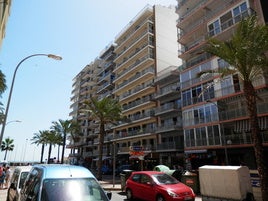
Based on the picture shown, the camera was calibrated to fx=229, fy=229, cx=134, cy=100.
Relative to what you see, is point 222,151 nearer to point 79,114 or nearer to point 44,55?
point 44,55

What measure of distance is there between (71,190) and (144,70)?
40445mm

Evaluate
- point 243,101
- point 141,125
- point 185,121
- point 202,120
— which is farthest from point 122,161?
point 243,101

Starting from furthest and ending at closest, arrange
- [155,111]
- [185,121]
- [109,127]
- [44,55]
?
[109,127] < [155,111] < [185,121] < [44,55]

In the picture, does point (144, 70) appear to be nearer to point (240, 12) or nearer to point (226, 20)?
point (226, 20)

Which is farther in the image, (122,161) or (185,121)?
(122,161)

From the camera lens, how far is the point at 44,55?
523 inches

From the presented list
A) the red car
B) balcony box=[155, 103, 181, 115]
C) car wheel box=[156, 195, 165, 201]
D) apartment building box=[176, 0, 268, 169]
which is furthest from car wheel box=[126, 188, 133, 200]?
balcony box=[155, 103, 181, 115]

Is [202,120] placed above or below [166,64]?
below

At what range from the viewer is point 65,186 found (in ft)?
17.9

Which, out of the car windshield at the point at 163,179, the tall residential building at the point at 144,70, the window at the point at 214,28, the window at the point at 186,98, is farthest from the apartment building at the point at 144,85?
the car windshield at the point at 163,179

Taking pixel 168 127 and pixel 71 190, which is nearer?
pixel 71 190

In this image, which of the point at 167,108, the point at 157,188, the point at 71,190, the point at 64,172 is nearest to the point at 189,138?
the point at 167,108

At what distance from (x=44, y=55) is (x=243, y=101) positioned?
21.7 metres

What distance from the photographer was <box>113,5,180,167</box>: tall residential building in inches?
1630
